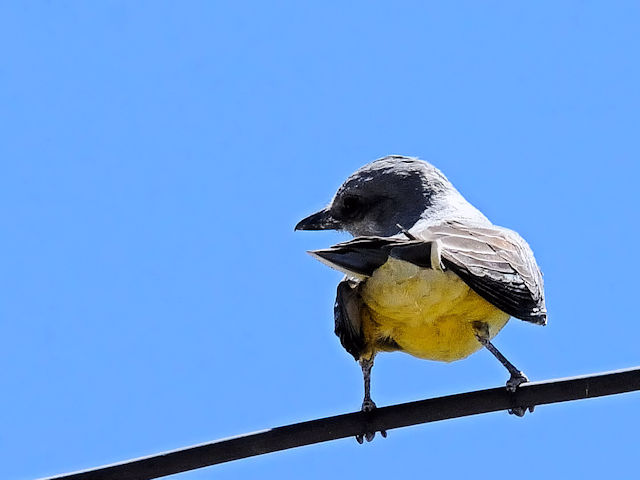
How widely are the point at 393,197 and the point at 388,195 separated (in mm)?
44

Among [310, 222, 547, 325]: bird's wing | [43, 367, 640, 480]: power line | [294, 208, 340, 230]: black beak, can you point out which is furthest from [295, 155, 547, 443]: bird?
[294, 208, 340, 230]: black beak

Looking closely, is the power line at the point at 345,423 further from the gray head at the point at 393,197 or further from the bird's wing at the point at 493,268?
the gray head at the point at 393,197

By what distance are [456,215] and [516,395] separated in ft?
8.44

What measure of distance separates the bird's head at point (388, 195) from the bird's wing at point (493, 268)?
126 centimetres

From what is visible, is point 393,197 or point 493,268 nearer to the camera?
point 493,268

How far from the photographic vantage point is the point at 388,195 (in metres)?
7.86

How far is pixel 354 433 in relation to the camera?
5.06 m

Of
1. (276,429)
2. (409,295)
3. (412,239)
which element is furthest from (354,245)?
(276,429)

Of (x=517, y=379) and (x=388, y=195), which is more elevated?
(x=388, y=195)

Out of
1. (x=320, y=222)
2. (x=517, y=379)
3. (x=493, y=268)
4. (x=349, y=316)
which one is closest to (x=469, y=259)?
(x=493, y=268)

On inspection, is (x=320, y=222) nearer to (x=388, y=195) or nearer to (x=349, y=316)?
(x=388, y=195)

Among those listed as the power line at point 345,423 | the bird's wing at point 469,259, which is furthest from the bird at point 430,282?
the power line at point 345,423

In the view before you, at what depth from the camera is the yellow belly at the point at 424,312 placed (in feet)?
19.7

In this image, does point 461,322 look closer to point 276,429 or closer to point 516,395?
point 516,395
